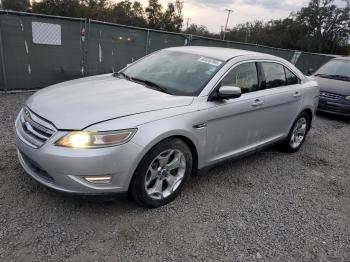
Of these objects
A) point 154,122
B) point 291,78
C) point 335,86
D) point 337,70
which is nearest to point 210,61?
point 154,122

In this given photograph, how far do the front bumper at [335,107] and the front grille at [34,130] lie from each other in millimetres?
7839

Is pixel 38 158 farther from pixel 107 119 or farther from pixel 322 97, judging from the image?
pixel 322 97

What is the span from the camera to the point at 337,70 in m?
9.67

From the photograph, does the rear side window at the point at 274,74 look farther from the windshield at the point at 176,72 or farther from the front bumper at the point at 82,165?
the front bumper at the point at 82,165

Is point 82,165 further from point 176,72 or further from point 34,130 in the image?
point 176,72

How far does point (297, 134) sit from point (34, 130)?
4.25 meters

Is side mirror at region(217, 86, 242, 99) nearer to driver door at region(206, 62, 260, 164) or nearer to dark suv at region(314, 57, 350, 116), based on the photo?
driver door at region(206, 62, 260, 164)

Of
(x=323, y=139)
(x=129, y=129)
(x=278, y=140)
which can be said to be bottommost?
(x=323, y=139)

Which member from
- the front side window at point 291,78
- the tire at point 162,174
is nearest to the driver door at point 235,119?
the tire at point 162,174

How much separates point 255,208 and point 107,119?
195 cm

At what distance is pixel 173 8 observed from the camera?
71.8m

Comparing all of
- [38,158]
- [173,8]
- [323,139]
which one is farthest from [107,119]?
[173,8]

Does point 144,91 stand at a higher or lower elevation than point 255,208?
higher

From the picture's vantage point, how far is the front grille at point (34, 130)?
2.94 metres
